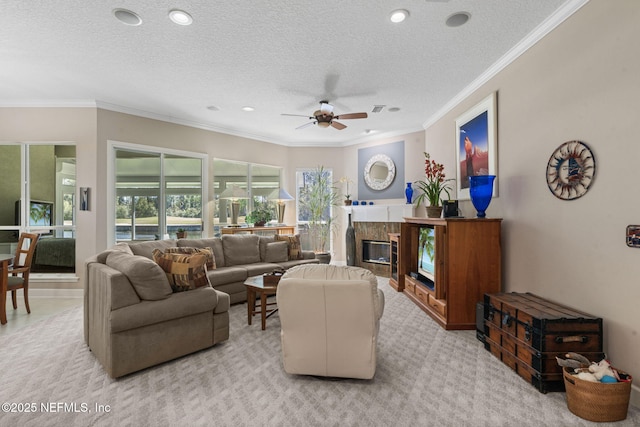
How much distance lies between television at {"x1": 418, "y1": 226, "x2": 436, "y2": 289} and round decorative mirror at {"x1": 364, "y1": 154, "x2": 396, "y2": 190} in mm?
2276

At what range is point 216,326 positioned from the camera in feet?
9.74

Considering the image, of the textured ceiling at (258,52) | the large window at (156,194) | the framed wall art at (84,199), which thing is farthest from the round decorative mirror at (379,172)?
the framed wall art at (84,199)

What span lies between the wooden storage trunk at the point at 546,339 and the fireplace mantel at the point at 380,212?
361cm

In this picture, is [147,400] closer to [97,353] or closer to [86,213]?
[97,353]

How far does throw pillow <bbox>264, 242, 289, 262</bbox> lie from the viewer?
5.25 meters

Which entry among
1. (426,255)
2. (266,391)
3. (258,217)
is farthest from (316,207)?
(266,391)

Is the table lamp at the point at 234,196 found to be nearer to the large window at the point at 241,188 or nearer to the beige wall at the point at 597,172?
the large window at the point at 241,188

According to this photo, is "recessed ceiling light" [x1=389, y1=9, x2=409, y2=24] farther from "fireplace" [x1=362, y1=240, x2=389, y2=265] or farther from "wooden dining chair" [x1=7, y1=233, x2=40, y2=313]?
"wooden dining chair" [x1=7, y1=233, x2=40, y2=313]

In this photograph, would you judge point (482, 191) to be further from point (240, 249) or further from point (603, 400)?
point (240, 249)

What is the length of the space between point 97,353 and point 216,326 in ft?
3.18

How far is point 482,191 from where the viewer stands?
344 centimetres

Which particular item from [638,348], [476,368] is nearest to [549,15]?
[638,348]

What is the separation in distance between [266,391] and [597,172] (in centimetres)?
290

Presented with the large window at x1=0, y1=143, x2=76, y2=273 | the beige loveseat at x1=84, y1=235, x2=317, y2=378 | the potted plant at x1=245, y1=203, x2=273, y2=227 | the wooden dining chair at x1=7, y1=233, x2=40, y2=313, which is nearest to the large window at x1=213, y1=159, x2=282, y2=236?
the potted plant at x1=245, y1=203, x2=273, y2=227
